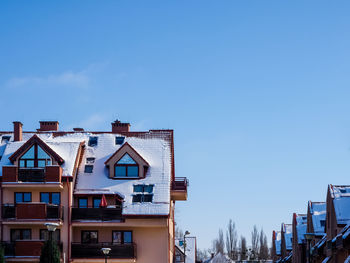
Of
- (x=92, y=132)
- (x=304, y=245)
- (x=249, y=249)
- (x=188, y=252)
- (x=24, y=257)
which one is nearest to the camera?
(x=24, y=257)

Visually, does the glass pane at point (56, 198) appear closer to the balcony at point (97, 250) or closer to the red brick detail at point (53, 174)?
the red brick detail at point (53, 174)

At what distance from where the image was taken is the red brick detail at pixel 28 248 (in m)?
43.6

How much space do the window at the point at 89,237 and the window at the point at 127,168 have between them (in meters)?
4.27

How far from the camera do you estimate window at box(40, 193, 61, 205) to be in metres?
45.5

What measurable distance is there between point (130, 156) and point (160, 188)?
3104 millimetres

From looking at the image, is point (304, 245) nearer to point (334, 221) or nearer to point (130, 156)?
point (334, 221)

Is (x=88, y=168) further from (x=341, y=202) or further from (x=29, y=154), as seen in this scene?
(x=341, y=202)

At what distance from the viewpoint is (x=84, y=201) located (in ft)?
152

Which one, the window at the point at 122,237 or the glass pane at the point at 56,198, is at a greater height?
the glass pane at the point at 56,198

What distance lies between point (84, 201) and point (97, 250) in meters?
3.59

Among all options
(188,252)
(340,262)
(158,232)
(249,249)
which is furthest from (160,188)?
(249,249)

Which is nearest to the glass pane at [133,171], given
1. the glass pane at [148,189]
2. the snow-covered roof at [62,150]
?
the glass pane at [148,189]

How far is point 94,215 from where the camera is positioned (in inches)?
1763

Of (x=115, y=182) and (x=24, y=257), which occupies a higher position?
(x=115, y=182)
